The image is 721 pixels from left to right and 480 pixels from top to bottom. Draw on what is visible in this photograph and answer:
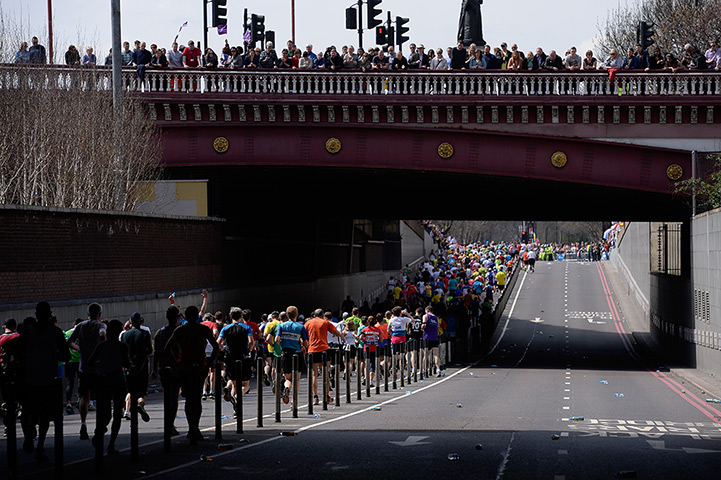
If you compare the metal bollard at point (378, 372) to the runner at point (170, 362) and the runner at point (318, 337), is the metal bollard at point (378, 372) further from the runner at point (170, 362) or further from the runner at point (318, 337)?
the runner at point (170, 362)

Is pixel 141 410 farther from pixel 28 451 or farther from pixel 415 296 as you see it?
pixel 415 296

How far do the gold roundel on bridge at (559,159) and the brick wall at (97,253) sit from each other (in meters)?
11.2

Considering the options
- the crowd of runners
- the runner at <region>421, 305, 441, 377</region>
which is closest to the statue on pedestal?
the crowd of runners

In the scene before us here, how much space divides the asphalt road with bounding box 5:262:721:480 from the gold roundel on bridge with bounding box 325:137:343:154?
28.3 feet

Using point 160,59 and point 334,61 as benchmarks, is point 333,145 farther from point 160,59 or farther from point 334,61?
point 160,59

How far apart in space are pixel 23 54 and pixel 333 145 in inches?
401

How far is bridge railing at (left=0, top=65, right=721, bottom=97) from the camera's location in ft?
114

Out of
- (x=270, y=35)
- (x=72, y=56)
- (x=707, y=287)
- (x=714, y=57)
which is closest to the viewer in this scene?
(x=707, y=287)

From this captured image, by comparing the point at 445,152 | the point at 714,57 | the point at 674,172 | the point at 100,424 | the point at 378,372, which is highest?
the point at 714,57

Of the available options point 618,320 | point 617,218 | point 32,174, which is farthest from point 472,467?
point 618,320

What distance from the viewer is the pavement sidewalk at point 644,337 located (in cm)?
2808

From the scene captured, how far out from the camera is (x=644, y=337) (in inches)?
1997

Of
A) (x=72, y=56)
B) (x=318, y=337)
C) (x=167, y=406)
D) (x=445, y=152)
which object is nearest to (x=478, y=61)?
(x=445, y=152)

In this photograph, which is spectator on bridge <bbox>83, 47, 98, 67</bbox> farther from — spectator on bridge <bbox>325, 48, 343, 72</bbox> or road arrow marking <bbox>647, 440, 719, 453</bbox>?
→ road arrow marking <bbox>647, 440, 719, 453</bbox>
